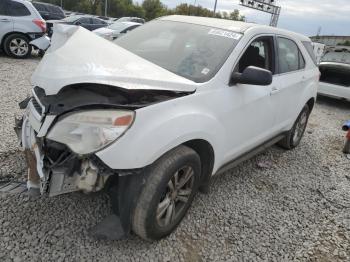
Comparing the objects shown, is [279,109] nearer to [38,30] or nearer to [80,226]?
[80,226]

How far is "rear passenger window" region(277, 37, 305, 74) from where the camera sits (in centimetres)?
401

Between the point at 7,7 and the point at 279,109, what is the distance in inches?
346

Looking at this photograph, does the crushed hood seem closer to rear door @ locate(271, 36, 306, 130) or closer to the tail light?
rear door @ locate(271, 36, 306, 130)

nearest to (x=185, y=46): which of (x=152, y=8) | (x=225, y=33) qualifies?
(x=225, y=33)

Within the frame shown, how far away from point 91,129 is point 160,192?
676 millimetres

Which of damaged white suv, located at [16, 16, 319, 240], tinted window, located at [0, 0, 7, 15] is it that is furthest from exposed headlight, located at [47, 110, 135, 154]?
tinted window, located at [0, 0, 7, 15]

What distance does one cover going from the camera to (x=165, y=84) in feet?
8.02

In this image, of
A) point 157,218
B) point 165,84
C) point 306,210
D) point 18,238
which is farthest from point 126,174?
point 306,210

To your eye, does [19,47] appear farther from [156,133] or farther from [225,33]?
[156,133]

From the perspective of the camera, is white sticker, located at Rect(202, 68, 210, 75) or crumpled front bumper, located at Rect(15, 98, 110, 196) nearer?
crumpled front bumper, located at Rect(15, 98, 110, 196)

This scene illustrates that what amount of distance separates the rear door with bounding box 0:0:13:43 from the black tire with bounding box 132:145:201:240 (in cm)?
885

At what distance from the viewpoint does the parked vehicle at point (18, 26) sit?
9344mm

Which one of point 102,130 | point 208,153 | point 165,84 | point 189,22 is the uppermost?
point 189,22

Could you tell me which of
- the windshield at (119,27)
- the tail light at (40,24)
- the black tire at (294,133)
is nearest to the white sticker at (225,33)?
the black tire at (294,133)
